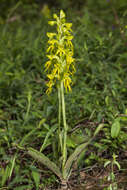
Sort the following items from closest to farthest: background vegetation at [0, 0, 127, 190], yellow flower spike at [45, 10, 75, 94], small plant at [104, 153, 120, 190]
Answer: yellow flower spike at [45, 10, 75, 94] → small plant at [104, 153, 120, 190] → background vegetation at [0, 0, 127, 190]

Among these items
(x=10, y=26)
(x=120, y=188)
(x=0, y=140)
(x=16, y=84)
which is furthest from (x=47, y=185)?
(x=10, y=26)

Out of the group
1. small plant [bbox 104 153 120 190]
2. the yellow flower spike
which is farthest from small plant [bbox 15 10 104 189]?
small plant [bbox 104 153 120 190]

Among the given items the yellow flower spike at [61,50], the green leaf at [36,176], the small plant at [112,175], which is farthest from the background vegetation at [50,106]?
the yellow flower spike at [61,50]

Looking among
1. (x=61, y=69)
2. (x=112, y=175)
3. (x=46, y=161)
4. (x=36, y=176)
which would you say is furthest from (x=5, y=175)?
(x=61, y=69)

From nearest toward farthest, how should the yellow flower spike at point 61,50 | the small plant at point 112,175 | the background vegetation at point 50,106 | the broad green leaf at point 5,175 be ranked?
the yellow flower spike at point 61,50, the small plant at point 112,175, the broad green leaf at point 5,175, the background vegetation at point 50,106

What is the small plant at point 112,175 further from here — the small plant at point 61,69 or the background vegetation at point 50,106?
the small plant at point 61,69

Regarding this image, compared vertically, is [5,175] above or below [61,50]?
below

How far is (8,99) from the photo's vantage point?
120 inches

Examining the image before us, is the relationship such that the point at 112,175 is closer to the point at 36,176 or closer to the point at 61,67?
the point at 36,176

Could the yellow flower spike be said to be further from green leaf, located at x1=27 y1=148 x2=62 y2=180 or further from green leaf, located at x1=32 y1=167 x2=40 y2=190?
green leaf, located at x1=32 y1=167 x2=40 y2=190

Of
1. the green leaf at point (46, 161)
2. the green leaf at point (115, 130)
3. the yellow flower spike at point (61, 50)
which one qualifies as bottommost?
the green leaf at point (46, 161)

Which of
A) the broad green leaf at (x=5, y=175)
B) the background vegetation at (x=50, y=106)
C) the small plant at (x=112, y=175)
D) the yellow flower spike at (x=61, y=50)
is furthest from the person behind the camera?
the background vegetation at (x=50, y=106)

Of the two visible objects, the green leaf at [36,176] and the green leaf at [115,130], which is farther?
the green leaf at [115,130]

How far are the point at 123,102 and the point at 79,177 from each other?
1.02 metres
